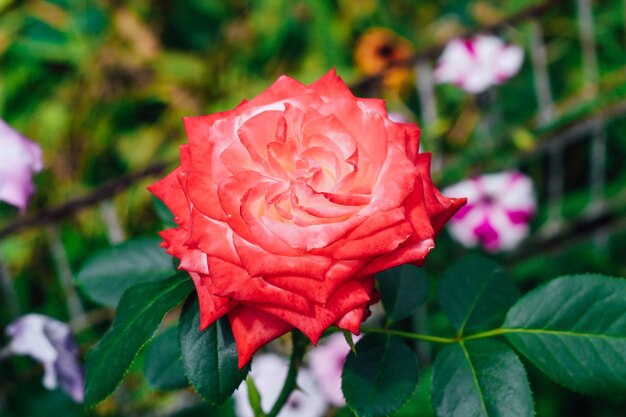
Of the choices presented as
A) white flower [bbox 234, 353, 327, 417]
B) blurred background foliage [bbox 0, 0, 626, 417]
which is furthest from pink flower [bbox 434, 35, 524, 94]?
white flower [bbox 234, 353, 327, 417]

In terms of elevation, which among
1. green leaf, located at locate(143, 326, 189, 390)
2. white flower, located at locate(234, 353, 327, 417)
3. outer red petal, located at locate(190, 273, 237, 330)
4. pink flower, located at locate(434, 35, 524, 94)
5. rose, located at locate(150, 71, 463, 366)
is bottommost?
white flower, located at locate(234, 353, 327, 417)

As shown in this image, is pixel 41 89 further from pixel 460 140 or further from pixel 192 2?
pixel 460 140

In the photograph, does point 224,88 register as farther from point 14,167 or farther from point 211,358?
point 211,358

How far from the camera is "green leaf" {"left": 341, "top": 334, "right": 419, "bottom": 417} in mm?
419

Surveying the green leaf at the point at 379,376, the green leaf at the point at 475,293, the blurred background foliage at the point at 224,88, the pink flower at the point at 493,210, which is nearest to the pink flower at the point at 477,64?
the blurred background foliage at the point at 224,88

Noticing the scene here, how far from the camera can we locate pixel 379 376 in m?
0.44

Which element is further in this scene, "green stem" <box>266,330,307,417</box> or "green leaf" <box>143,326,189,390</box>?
"green leaf" <box>143,326,189,390</box>

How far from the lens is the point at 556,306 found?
0.47 m

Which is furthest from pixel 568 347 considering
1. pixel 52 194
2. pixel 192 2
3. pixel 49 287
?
pixel 192 2

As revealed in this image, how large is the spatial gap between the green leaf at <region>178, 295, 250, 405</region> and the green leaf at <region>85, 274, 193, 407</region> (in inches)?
0.8

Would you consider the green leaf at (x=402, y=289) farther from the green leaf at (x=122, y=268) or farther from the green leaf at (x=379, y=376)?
the green leaf at (x=122, y=268)

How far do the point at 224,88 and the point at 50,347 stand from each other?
1390mm

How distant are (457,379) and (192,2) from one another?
1755mm

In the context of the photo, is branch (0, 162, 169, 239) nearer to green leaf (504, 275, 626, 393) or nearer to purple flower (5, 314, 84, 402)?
purple flower (5, 314, 84, 402)
